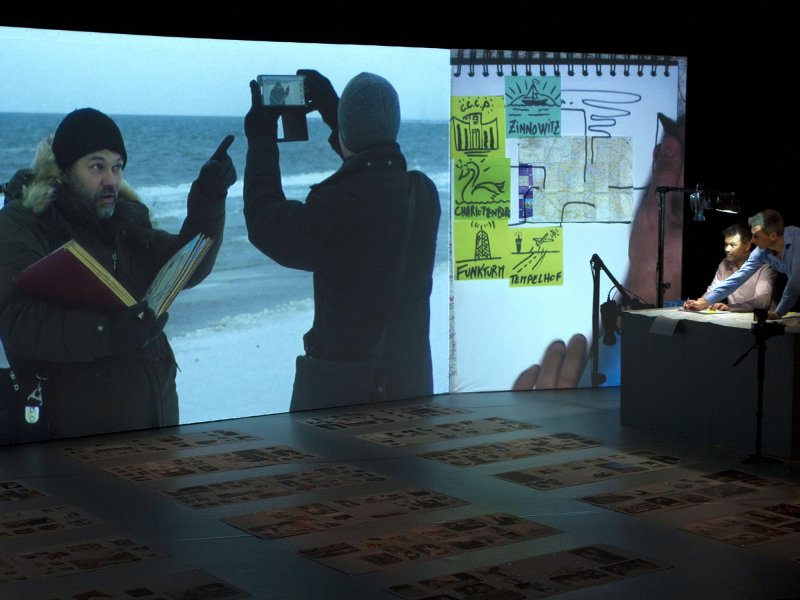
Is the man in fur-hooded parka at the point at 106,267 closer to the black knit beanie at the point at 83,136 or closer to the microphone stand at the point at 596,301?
the black knit beanie at the point at 83,136

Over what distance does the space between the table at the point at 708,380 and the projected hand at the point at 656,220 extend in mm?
1533

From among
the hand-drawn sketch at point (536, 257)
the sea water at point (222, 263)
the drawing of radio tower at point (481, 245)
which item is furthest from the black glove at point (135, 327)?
the hand-drawn sketch at point (536, 257)

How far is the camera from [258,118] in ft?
26.3

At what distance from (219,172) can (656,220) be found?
3.49 meters

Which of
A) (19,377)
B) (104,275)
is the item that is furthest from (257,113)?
(19,377)

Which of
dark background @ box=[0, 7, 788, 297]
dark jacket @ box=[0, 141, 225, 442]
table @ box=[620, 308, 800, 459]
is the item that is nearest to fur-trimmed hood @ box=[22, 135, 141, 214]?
dark jacket @ box=[0, 141, 225, 442]

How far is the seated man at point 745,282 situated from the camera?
7.80 metres

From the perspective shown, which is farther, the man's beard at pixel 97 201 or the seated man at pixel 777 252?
the man's beard at pixel 97 201

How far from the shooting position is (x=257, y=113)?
26.3 feet

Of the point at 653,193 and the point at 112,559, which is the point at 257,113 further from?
the point at 112,559

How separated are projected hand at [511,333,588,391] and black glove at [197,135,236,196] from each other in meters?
2.75

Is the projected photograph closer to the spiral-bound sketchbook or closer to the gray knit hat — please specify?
the gray knit hat

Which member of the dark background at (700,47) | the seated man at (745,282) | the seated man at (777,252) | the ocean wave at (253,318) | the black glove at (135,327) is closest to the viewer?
the seated man at (777,252)

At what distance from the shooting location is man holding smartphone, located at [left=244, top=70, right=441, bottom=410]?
8.13 m
